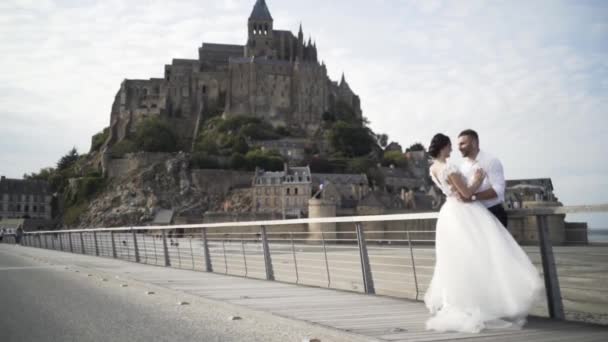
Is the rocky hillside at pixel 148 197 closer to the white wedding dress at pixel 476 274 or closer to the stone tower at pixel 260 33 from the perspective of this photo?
the stone tower at pixel 260 33

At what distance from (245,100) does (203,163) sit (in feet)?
57.4

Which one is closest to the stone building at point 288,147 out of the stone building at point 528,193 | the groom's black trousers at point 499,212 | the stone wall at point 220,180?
→ the stone wall at point 220,180

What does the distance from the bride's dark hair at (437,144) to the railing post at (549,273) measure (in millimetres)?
832

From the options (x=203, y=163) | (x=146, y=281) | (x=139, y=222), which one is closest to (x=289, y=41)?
(x=203, y=163)

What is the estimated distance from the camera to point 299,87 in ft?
290

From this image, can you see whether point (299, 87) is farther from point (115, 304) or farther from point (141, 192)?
point (115, 304)

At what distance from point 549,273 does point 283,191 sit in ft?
197

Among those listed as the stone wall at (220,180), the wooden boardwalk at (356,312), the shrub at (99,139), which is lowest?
the wooden boardwalk at (356,312)

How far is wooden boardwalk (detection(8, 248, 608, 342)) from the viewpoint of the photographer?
3.93 m

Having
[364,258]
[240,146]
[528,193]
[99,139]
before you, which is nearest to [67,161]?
[99,139]

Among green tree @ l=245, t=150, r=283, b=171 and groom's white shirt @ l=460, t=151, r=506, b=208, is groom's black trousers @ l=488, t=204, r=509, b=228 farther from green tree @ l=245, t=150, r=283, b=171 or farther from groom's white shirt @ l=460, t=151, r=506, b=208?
green tree @ l=245, t=150, r=283, b=171

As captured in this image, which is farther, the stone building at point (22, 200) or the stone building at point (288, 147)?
the stone building at point (22, 200)

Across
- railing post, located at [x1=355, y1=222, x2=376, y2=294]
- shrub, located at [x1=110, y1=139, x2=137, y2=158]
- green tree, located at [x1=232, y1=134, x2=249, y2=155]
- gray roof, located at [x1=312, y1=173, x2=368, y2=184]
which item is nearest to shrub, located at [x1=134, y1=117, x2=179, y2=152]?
shrub, located at [x1=110, y1=139, x2=137, y2=158]

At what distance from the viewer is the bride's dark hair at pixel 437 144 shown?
479 centimetres
